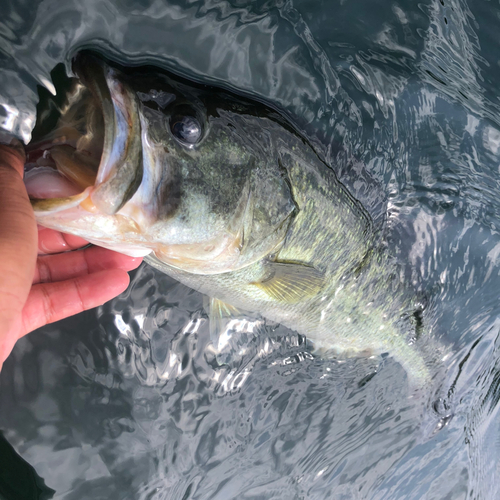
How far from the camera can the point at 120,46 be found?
148 cm

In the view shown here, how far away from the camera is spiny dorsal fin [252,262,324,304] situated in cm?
179

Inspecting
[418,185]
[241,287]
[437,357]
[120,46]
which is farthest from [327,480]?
[120,46]

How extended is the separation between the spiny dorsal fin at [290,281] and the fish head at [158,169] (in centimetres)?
21

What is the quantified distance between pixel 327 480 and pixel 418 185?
6.70ft

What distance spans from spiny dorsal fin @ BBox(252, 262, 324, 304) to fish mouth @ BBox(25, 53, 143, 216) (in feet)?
2.46

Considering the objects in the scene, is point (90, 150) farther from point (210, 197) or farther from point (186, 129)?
point (210, 197)

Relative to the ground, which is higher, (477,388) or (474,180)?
(474,180)

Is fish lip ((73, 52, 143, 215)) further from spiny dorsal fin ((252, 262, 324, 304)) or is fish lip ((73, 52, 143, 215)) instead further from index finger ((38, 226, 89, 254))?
spiny dorsal fin ((252, 262, 324, 304))

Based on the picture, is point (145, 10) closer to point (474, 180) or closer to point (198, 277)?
point (198, 277)

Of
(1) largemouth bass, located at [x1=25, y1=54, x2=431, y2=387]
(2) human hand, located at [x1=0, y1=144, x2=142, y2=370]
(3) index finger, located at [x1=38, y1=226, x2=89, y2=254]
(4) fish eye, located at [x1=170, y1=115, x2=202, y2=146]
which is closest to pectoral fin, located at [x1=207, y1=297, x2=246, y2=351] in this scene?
(1) largemouth bass, located at [x1=25, y1=54, x2=431, y2=387]

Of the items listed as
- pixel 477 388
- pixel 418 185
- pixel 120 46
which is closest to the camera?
pixel 120 46

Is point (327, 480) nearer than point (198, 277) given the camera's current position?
No

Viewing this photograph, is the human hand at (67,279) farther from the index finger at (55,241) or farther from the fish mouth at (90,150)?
the fish mouth at (90,150)

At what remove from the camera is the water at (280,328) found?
1.61 metres
